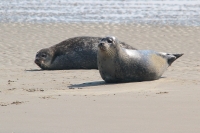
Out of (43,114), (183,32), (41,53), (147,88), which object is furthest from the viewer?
(183,32)

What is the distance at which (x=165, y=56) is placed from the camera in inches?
385

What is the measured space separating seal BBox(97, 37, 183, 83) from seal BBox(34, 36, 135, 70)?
6.33ft

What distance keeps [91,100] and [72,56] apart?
3.97m

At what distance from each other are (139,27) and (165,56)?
817cm

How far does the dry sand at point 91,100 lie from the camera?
19.4 ft

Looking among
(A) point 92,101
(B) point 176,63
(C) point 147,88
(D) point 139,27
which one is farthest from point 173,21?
(A) point 92,101

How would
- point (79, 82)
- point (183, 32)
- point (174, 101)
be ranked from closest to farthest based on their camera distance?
point (174, 101) → point (79, 82) → point (183, 32)

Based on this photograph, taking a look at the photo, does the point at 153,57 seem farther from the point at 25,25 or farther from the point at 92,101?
the point at 25,25

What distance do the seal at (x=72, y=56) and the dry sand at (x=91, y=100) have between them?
0.34 m

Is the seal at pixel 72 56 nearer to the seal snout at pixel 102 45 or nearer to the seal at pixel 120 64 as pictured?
the seal at pixel 120 64

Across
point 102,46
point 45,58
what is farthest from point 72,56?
point 102,46

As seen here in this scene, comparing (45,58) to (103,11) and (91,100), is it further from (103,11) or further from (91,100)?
(103,11)

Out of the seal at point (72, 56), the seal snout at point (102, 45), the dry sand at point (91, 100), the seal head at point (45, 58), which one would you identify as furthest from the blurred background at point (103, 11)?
the seal snout at point (102, 45)

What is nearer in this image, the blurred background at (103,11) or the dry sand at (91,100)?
the dry sand at (91,100)
